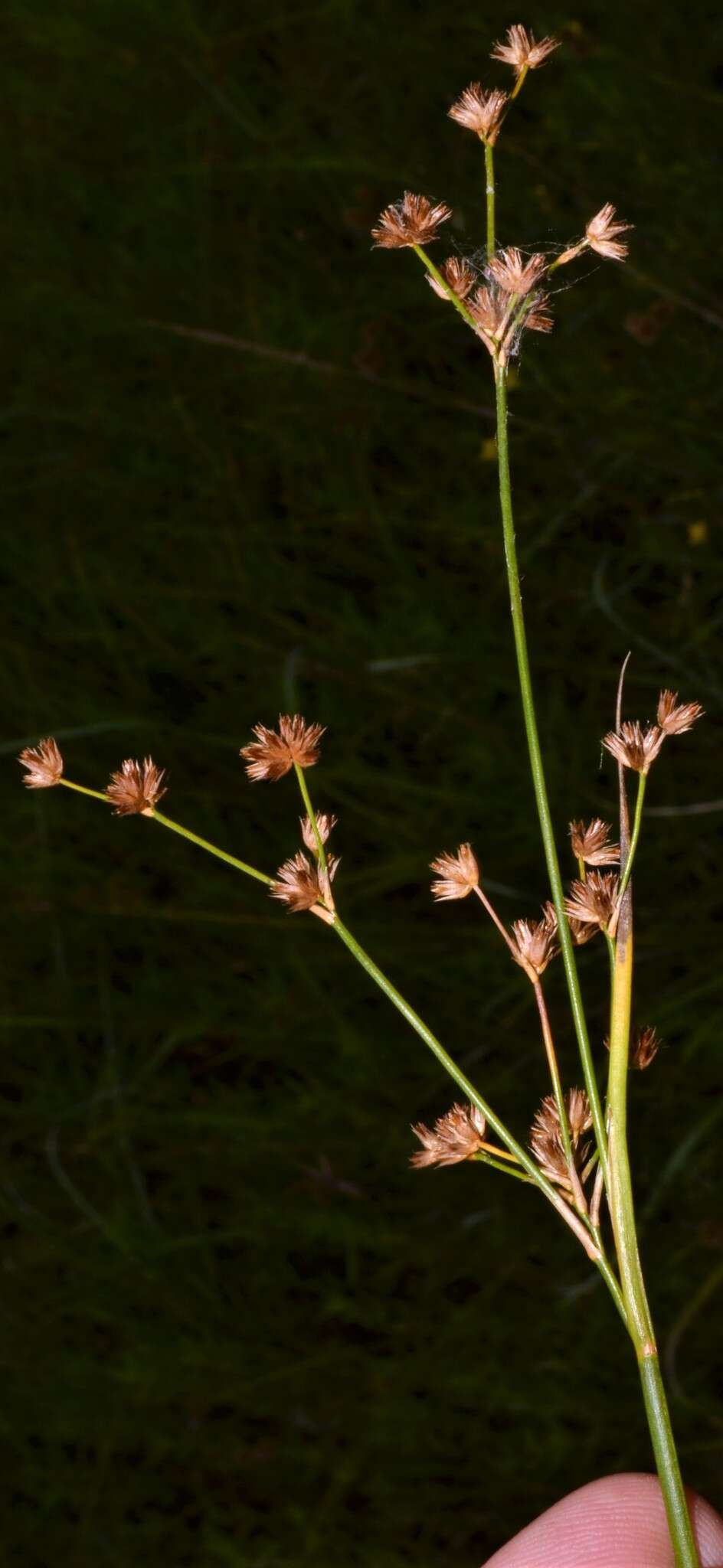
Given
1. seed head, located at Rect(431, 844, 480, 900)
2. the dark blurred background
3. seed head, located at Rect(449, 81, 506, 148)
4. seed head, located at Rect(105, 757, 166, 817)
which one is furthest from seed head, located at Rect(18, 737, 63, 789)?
the dark blurred background

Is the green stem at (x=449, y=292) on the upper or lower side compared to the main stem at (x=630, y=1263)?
upper

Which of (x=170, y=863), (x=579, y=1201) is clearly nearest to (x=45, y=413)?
(x=170, y=863)

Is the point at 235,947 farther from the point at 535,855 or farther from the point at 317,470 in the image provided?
the point at 317,470

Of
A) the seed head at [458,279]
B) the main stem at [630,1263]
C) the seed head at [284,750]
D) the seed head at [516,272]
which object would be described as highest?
the seed head at [458,279]

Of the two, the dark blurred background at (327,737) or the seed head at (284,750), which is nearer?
the seed head at (284,750)

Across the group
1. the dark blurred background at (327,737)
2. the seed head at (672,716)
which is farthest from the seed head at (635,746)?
the dark blurred background at (327,737)

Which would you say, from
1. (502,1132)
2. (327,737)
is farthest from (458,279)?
(327,737)

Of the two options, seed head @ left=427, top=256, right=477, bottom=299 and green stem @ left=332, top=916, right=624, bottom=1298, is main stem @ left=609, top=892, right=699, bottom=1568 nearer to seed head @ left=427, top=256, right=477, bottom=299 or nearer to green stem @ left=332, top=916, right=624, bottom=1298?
green stem @ left=332, top=916, right=624, bottom=1298

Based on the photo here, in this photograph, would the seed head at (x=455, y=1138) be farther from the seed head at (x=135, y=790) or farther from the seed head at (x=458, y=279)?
the seed head at (x=458, y=279)
